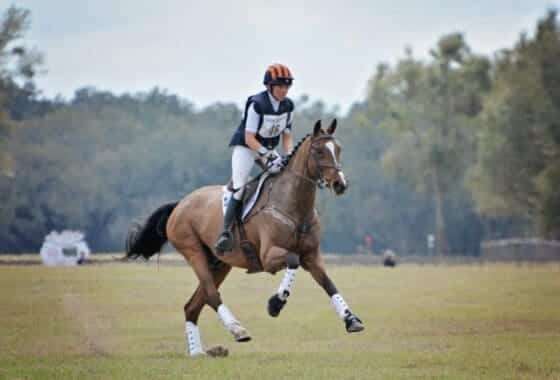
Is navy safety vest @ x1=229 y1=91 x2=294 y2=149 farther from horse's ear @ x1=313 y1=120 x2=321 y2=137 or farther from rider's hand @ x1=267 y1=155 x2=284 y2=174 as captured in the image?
horse's ear @ x1=313 y1=120 x2=321 y2=137

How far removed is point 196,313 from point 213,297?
0.89 metres

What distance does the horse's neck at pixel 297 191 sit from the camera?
631 inches

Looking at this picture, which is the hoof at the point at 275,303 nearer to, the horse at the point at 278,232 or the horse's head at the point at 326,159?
the horse at the point at 278,232

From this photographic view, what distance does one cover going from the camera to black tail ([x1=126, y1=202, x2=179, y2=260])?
1972cm

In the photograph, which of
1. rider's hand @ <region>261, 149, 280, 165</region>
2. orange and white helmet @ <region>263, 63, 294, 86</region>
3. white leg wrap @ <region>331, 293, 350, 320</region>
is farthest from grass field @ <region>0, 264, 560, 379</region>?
orange and white helmet @ <region>263, 63, 294, 86</region>

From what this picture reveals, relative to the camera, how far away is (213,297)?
17.4m

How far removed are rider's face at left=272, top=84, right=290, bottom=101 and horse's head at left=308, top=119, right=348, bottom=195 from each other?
3.09 feet

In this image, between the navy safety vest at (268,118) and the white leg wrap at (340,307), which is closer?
the white leg wrap at (340,307)

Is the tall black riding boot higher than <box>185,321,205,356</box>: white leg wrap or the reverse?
higher

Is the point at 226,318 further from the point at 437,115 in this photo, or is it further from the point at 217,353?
the point at 437,115

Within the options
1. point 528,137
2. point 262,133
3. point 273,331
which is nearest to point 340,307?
point 262,133

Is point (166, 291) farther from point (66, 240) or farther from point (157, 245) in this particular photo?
point (66, 240)

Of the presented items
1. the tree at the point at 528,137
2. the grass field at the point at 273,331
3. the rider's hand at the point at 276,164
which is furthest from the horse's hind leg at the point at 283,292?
the tree at the point at 528,137

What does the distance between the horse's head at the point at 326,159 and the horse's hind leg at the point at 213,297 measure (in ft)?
8.20
